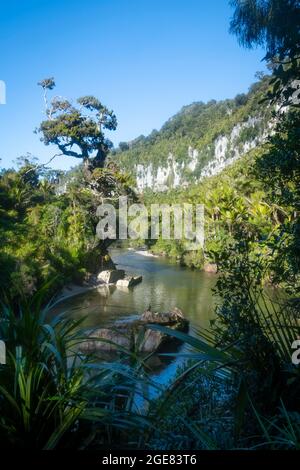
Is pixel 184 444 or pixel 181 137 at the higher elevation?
pixel 181 137

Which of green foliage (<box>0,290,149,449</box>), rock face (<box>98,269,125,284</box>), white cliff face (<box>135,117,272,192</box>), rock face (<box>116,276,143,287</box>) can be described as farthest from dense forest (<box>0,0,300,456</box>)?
white cliff face (<box>135,117,272,192</box>)

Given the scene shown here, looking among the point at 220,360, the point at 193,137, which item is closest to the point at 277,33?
the point at 220,360

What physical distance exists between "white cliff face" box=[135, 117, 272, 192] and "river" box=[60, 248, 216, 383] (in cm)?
4521

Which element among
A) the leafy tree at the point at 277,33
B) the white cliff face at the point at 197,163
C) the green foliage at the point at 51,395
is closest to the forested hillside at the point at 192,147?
the white cliff face at the point at 197,163

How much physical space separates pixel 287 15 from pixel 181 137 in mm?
130806

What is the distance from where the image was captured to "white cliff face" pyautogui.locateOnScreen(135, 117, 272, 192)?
8325cm

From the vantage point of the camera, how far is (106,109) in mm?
34062

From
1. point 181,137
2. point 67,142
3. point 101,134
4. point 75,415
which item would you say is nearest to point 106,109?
point 101,134

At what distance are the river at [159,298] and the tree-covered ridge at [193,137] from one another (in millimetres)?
47834

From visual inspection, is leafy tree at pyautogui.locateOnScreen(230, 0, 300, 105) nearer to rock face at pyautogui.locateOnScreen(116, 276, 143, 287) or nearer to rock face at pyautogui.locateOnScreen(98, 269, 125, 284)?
rock face at pyautogui.locateOnScreen(116, 276, 143, 287)

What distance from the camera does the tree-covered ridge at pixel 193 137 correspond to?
88.4 meters

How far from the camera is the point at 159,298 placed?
75.7ft
